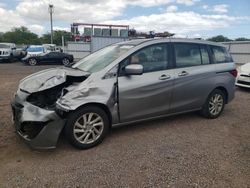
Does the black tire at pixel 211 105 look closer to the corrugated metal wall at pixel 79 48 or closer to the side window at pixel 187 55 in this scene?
the side window at pixel 187 55

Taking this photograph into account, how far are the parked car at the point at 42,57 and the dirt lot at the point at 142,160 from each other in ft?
53.7

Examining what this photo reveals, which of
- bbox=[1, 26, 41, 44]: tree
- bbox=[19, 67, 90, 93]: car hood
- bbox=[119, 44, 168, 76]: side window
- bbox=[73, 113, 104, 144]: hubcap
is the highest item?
bbox=[1, 26, 41, 44]: tree

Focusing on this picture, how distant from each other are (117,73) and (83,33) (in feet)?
83.6

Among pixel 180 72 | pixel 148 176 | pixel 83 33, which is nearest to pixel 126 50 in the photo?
pixel 180 72

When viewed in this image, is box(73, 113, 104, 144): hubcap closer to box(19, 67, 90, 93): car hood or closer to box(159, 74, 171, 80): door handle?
box(19, 67, 90, 93): car hood

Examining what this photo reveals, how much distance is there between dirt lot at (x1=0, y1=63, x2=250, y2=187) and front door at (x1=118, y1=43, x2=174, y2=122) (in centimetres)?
44

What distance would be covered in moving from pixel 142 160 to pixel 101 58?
78.6 inches

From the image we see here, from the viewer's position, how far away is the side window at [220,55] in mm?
5474

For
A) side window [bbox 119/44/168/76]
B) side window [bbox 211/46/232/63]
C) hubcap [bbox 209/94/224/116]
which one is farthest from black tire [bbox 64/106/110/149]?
side window [bbox 211/46/232/63]

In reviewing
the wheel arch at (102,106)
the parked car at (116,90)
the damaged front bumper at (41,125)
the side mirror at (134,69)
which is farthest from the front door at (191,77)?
the damaged front bumper at (41,125)

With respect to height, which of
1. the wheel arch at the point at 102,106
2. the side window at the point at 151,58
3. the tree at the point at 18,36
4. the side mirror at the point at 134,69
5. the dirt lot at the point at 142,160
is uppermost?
the tree at the point at 18,36

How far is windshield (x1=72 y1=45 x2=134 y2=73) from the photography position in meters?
4.26

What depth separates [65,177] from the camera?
10.3 ft

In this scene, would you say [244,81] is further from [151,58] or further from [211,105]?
[151,58]
